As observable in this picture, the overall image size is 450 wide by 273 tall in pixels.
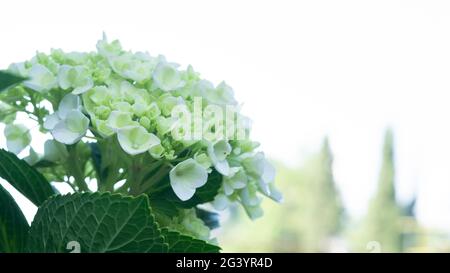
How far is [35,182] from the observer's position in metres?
0.58

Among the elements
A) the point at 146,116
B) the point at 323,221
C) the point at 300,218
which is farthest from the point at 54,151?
the point at 300,218

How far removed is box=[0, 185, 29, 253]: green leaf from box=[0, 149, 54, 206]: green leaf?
→ 0.07 feet

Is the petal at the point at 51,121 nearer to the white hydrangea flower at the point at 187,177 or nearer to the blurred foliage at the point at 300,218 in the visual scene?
the white hydrangea flower at the point at 187,177

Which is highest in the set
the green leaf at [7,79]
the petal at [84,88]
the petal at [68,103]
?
the green leaf at [7,79]

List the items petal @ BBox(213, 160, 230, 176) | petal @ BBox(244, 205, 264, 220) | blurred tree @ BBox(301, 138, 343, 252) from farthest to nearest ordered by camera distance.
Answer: blurred tree @ BBox(301, 138, 343, 252), petal @ BBox(244, 205, 264, 220), petal @ BBox(213, 160, 230, 176)

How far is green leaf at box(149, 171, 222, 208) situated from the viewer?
590 mm

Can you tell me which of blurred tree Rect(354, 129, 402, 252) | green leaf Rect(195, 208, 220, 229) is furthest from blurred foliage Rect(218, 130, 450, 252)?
green leaf Rect(195, 208, 220, 229)

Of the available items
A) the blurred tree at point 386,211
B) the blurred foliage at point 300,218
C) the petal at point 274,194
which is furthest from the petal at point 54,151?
the blurred tree at point 386,211

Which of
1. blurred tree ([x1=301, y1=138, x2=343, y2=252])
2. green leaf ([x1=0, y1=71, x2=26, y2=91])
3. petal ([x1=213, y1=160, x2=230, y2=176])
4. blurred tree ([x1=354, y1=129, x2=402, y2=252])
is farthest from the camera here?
blurred tree ([x1=301, y1=138, x2=343, y2=252])

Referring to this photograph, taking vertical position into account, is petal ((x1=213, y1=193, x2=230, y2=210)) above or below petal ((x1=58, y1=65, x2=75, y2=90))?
below

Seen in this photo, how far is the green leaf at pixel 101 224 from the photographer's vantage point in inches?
18.2

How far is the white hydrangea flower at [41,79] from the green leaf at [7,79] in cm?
12

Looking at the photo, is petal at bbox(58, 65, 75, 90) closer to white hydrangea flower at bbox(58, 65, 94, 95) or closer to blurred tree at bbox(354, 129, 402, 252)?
white hydrangea flower at bbox(58, 65, 94, 95)

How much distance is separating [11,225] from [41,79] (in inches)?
5.2
